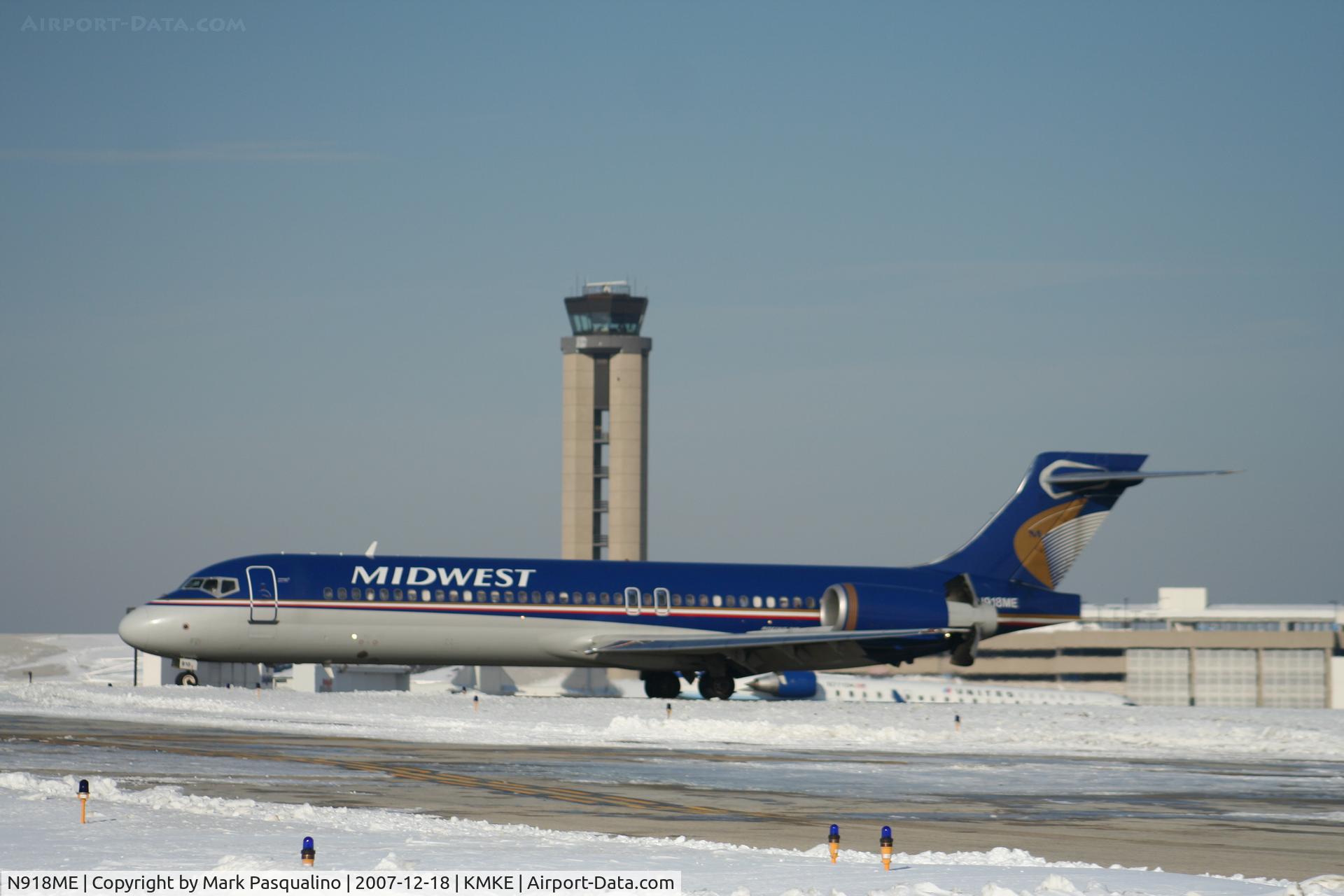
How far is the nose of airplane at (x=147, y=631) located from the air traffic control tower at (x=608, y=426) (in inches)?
2809

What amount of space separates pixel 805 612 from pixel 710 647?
4122 millimetres

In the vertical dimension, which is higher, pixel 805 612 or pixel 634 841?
pixel 805 612

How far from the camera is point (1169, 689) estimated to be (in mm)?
99812

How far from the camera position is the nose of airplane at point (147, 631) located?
4378 cm

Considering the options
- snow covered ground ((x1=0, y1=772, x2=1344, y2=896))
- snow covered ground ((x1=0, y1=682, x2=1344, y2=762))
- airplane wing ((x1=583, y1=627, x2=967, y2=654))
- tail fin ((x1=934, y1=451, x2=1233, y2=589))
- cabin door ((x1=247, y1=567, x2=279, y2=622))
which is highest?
tail fin ((x1=934, y1=451, x2=1233, y2=589))

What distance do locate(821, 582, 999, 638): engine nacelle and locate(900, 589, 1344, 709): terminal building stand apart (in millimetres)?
36374

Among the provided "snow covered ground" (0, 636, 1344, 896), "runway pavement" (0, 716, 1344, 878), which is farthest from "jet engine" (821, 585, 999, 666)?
"runway pavement" (0, 716, 1344, 878)

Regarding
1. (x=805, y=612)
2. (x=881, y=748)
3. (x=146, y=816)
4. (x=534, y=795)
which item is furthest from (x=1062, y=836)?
(x=805, y=612)

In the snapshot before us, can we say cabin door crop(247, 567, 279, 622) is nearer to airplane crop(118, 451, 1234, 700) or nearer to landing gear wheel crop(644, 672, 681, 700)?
airplane crop(118, 451, 1234, 700)

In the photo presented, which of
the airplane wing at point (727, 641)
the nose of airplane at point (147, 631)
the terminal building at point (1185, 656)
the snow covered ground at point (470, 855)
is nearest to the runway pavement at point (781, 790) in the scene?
the snow covered ground at point (470, 855)

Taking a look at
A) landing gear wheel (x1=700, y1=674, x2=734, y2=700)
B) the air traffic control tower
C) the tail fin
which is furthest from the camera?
the air traffic control tower

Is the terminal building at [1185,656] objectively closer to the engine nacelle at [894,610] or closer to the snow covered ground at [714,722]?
the engine nacelle at [894,610]

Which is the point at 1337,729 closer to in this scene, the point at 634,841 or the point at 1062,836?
the point at 1062,836

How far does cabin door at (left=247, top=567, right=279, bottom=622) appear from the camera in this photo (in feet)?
144
